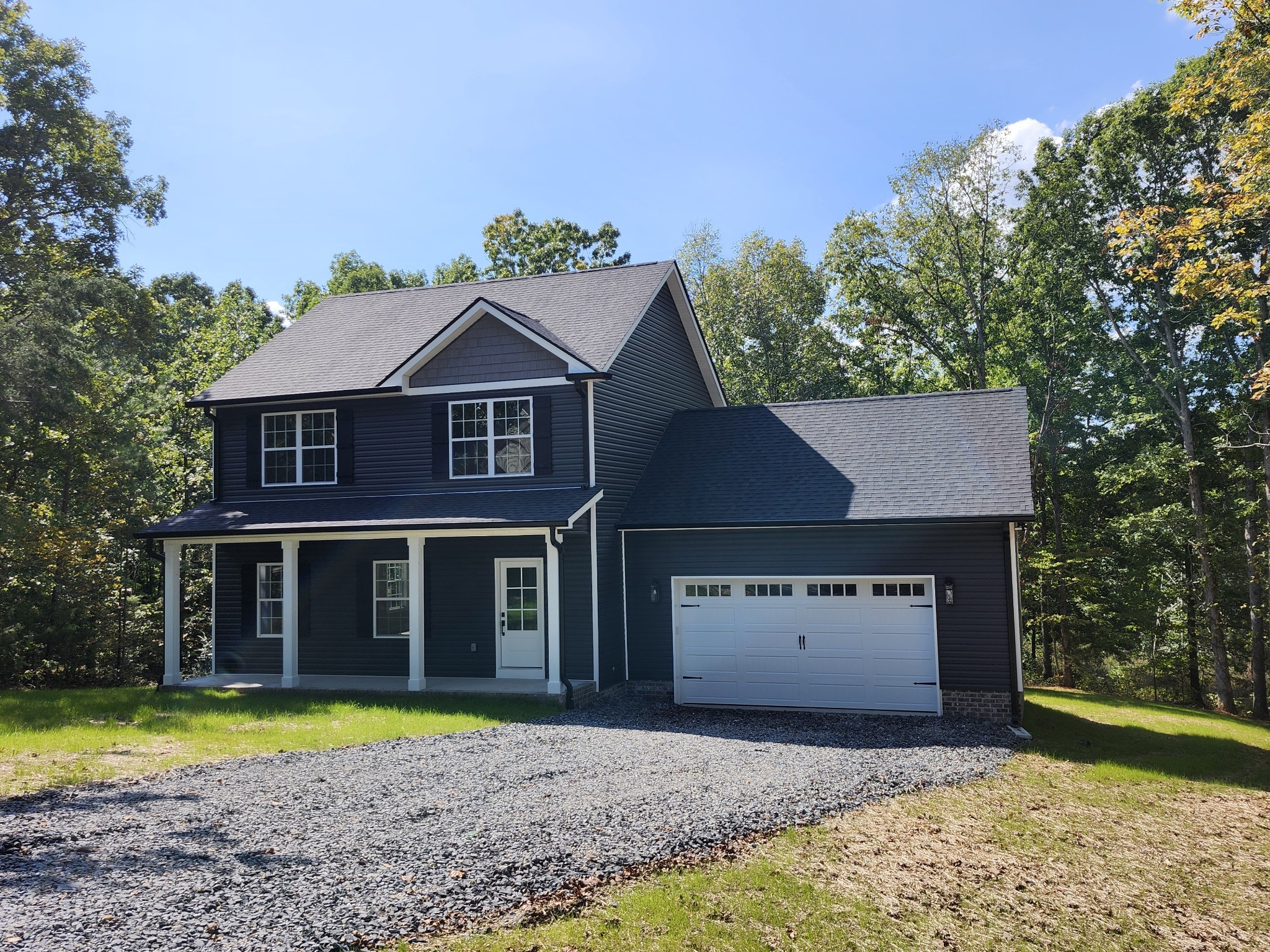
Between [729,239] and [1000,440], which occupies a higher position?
[729,239]

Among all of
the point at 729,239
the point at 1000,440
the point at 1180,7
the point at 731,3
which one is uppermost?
the point at 729,239

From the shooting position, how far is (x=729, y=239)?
32.9 m

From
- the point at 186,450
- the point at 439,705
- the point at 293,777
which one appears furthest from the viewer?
the point at 186,450

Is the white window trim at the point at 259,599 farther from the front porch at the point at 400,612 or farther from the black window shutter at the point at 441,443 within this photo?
the black window shutter at the point at 441,443

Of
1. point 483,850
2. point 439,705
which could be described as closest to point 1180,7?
point 483,850

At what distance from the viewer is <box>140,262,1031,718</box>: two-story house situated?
552 inches

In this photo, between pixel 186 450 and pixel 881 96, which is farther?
pixel 186 450

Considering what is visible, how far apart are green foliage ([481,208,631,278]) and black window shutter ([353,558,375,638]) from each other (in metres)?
20.5

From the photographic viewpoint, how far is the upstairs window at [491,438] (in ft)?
51.9

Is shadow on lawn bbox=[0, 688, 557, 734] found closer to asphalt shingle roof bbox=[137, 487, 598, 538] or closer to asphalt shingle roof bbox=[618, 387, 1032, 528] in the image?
asphalt shingle roof bbox=[137, 487, 598, 538]

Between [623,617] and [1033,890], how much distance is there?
31.9ft

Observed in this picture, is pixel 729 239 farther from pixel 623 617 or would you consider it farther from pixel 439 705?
pixel 439 705

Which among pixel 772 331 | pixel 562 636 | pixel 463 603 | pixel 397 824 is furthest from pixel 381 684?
pixel 772 331

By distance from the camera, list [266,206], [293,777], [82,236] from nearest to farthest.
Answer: [293,777] → [266,206] → [82,236]
